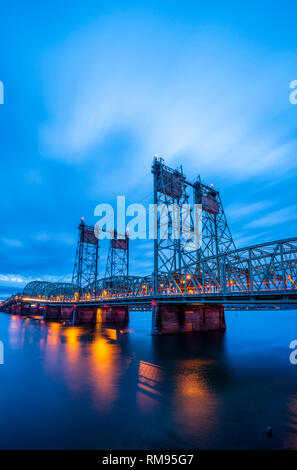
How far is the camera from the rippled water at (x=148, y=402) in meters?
9.63

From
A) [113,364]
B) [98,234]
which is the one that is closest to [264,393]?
[113,364]

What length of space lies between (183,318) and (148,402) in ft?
93.9

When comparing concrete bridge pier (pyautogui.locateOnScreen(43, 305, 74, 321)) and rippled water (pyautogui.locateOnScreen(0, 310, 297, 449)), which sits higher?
rippled water (pyautogui.locateOnScreen(0, 310, 297, 449))

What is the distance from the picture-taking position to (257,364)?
23.0 meters

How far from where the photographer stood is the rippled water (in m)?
9.63

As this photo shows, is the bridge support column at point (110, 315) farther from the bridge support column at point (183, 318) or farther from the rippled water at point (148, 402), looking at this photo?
the rippled water at point (148, 402)

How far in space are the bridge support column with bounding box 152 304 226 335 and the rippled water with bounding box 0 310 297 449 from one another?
12.6 metres

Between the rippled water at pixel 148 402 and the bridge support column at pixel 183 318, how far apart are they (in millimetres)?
12621

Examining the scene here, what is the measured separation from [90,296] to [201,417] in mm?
61982

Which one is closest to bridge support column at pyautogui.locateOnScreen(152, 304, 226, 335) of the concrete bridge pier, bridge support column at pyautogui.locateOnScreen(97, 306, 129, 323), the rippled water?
the rippled water

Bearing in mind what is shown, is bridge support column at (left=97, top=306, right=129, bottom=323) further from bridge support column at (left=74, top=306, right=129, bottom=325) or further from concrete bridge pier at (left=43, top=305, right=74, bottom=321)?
concrete bridge pier at (left=43, top=305, right=74, bottom=321)

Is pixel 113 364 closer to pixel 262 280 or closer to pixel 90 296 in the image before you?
pixel 262 280

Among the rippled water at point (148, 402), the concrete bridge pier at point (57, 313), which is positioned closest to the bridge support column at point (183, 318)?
the rippled water at point (148, 402)

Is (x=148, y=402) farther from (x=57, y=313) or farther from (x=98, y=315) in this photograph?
(x=57, y=313)
